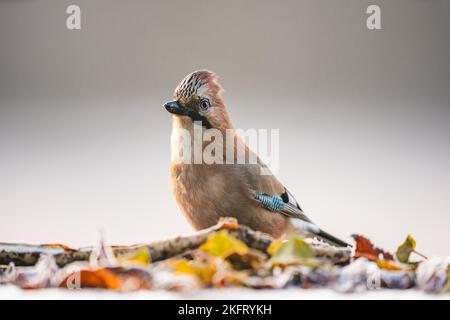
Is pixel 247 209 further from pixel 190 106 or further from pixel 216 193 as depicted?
pixel 190 106

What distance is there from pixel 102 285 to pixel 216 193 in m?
0.28

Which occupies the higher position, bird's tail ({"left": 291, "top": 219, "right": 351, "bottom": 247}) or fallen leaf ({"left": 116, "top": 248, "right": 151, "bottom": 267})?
fallen leaf ({"left": 116, "top": 248, "right": 151, "bottom": 267})

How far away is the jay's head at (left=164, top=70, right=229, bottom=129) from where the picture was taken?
1.01 m

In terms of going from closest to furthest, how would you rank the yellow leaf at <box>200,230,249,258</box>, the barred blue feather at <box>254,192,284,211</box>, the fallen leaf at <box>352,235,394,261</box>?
1. the yellow leaf at <box>200,230,249,258</box>
2. the fallen leaf at <box>352,235,394,261</box>
3. the barred blue feather at <box>254,192,284,211</box>

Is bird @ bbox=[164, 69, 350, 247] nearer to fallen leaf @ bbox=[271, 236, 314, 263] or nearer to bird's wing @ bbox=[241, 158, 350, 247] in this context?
bird's wing @ bbox=[241, 158, 350, 247]

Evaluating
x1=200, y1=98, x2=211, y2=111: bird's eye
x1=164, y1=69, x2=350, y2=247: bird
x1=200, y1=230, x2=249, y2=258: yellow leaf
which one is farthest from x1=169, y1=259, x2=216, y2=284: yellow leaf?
x1=200, y1=98, x2=211, y2=111: bird's eye

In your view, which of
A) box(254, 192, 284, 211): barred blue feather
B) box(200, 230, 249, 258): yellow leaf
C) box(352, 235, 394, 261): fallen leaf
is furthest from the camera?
box(254, 192, 284, 211): barred blue feather

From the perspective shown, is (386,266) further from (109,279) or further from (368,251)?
(109,279)

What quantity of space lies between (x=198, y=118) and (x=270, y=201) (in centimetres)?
21

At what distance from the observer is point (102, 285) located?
814mm

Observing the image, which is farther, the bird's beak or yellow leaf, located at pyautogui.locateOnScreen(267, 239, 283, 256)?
the bird's beak

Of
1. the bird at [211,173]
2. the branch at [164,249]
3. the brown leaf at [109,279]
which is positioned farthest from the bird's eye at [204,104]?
the brown leaf at [109,279]
